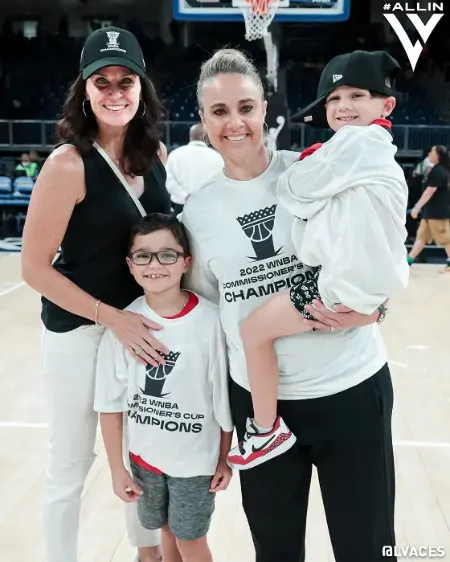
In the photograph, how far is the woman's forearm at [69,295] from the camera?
1.65 meters

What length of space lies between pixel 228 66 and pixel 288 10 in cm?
595

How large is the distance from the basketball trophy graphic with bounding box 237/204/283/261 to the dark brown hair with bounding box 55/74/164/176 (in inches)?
16.8

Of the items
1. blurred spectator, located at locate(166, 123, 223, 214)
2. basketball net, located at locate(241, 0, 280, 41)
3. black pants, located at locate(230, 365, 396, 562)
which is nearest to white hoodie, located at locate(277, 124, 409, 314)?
black pants, located at locate(230, 365, 396, 562)

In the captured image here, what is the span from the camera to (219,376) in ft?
5.33

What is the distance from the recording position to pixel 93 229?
167cm

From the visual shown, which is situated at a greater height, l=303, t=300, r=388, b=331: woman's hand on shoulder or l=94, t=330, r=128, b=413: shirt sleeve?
l=303, t=300, r=388, b=331: woman's hand on shoulder

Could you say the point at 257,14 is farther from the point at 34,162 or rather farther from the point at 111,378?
the point at 111,378

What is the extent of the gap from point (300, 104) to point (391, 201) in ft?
39.6

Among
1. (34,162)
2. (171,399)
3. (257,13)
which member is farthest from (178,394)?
(34,162)

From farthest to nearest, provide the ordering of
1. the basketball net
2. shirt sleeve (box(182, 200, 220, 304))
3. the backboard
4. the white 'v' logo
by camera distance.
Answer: the white 'v' logo
the backboard
the basketball net
shirt sleeve (box(182, 200, 220, 304))

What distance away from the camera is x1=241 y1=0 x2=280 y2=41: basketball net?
6734 millimetres

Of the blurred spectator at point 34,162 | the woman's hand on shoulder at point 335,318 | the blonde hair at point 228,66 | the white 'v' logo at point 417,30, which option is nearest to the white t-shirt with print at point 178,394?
the woman's hand on shoulder at point 335,318

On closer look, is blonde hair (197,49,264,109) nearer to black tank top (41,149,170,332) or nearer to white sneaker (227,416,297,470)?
black tank top (41,149,170,332)

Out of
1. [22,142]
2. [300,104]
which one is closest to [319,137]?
[300,104]
